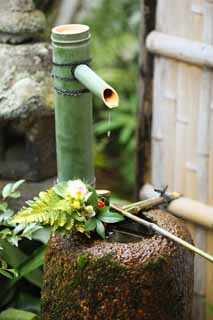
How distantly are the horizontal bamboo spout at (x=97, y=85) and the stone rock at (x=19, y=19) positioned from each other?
1.67ft

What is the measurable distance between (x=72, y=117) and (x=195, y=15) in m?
0.64

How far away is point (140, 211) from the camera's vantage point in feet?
6.87

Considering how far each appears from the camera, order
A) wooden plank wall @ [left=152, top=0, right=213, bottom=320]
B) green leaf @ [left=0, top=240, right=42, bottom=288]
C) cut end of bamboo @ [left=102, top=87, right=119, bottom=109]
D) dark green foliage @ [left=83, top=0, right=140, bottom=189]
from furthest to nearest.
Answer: dark green foliage @ [left=83, top=0, right=140, bottom=189]
wooden plank wall @ [left=152, top=0, right=213, bottom=320]
green leaf @ [left=0, top=240, right=42, bottom=288]
cut end of bamboo @ [left=102, top=87, right=119, bottom=109]

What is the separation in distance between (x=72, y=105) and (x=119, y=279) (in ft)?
1.68

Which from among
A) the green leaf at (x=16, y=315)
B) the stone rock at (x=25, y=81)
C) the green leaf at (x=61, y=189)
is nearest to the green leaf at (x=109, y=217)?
the green leaf at (x=61, y=189)

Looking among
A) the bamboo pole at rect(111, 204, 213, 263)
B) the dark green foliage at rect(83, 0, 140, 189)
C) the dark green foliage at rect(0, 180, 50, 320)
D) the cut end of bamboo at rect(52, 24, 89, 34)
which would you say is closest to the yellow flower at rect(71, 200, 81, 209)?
the bamboo pole at rect(111, 204, 213, 263)

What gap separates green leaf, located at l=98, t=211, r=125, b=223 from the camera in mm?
1976

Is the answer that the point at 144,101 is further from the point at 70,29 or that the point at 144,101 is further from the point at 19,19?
the point at 70,29

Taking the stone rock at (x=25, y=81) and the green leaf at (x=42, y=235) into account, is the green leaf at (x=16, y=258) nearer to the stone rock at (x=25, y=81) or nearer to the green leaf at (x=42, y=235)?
the green leaf at (x=42, y=235)

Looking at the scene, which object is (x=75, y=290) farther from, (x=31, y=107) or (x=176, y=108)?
(x=176, y=108)

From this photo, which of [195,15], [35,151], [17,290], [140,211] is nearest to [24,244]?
[17,290]

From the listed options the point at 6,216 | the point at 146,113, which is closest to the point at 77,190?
the point at 6,216

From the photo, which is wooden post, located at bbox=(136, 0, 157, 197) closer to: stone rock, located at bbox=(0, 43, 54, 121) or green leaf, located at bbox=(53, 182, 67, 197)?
stone rock, located at bbox=(0, 43, 54, 121)

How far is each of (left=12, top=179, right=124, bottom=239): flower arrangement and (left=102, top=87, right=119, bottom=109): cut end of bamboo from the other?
0.77 ft
